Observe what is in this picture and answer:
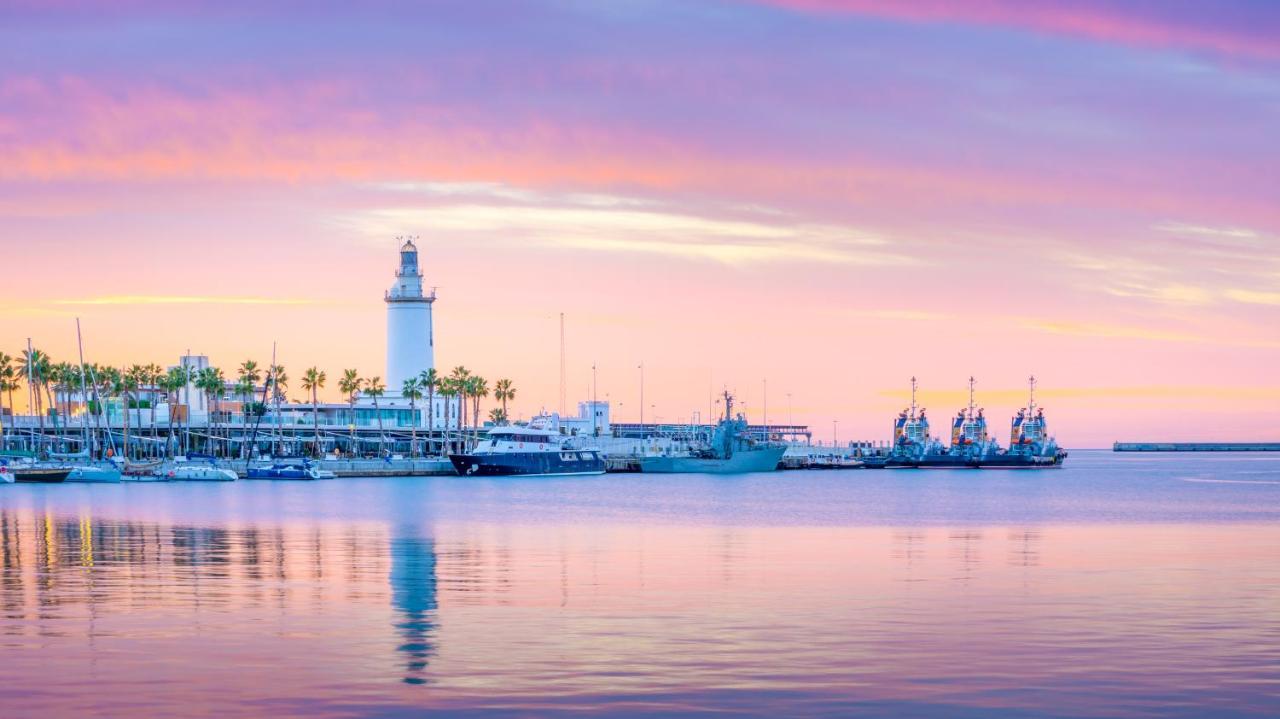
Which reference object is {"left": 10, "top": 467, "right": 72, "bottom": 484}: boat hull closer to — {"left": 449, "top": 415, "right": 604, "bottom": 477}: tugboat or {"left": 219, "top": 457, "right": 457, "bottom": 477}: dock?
{"left": 219, "top": 457, "right": 457, "bottom": 477}: dock

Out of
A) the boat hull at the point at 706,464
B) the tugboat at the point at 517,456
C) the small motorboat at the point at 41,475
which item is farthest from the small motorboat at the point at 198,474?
the boat hull at the point at 706,464

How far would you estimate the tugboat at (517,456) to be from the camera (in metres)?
160

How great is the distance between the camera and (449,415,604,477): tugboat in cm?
15988

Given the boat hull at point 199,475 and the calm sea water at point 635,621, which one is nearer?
the calm sea water at point 635,621

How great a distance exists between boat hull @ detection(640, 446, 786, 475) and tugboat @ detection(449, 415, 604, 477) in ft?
75.2

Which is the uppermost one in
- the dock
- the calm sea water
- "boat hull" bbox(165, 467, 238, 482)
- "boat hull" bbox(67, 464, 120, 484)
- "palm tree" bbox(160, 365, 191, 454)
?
"palm tree" bbox(160, 365, 191, 454)

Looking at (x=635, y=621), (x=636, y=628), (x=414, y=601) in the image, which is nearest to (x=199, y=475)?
(x=414, y=601)

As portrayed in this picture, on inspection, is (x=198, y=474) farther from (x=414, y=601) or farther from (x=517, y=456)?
(x=414, y=601)

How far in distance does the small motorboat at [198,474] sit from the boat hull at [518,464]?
26.5m

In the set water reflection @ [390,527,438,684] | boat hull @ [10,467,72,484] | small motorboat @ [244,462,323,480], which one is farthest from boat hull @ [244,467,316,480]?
water reflection @ [390,527,438,684]

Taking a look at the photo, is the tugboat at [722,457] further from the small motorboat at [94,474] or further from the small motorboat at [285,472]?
the small motorboat at [94,474]

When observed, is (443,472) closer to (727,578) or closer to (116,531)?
(116,531)

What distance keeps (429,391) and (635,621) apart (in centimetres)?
15571

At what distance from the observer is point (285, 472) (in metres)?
153
